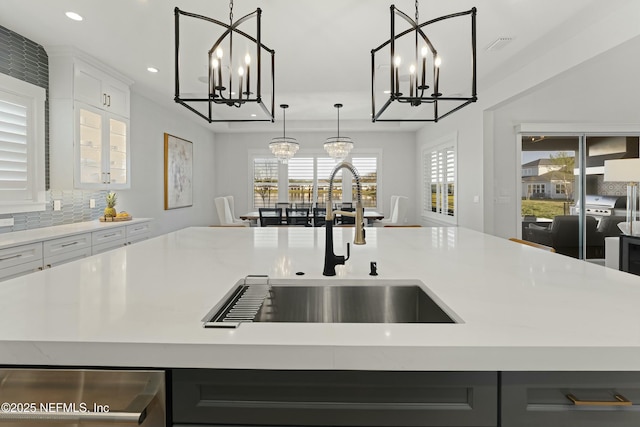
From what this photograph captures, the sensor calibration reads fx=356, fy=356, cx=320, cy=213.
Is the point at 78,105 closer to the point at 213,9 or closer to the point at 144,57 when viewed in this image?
the point at 144,57

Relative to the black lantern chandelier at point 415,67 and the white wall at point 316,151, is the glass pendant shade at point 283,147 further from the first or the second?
the white wall at point 316,151

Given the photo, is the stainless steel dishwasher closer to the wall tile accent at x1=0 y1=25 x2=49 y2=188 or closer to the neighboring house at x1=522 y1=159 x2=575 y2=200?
the wall tile accent at x1=0 y1=25 x2=49 y2=188

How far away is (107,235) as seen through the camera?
3771mm

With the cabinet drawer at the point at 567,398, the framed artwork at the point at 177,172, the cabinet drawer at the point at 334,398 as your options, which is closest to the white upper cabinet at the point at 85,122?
the framed artwork at the point at 177,172

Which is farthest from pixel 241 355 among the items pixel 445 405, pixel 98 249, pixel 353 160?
pixel 353 160

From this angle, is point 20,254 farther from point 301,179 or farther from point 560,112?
point 560,112

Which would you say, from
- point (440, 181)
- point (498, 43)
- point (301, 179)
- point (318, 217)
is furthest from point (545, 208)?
point (301, 179)

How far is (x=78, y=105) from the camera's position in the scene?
3.68 meters

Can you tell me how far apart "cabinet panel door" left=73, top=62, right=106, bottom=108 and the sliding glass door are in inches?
232

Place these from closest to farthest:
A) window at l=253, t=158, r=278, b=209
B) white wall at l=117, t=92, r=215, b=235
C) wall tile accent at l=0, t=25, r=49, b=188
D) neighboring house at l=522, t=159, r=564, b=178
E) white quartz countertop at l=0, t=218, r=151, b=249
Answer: white quartz countertop at l=0, t=218, r=151, b=249 < wall tile accent at l=0, t=25, r=49, b=188 < white wall at l=117, t=92, r=215, b=235 < neighboring house at l=522, t=159, r=564, b=178 < window at l=253, t=158, r=278, b=209

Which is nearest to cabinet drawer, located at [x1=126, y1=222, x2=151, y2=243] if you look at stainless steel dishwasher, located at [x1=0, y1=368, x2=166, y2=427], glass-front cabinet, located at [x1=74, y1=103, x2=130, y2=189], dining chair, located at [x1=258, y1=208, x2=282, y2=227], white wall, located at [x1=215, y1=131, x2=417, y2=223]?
glass-front cabinet, located at [x1=74, y1=103, x2=130, y2=189]

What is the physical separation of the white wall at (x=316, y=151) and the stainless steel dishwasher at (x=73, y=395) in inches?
311

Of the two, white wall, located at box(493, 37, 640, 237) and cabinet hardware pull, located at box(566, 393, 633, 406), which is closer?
cabinet hardware pull, located at box(566, 393, 633, 406)

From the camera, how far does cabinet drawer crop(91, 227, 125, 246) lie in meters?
3.56
